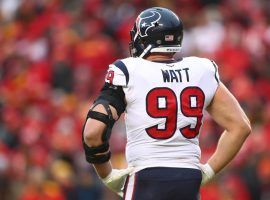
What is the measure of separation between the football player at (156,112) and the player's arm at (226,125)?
0.28 ft

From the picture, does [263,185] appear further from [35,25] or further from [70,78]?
[35,25]

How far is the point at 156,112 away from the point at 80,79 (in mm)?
7763

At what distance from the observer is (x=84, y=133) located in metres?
5.61

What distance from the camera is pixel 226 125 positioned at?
5.89 m

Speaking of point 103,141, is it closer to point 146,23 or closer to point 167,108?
point 167,108

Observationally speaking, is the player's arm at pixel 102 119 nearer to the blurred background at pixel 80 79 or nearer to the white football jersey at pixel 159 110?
the white football jersey at pixel 159 110

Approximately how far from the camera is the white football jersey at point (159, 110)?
5570 millimetres

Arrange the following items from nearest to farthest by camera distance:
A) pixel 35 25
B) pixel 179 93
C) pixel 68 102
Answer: pixel 179 93 < pixel 68 102 < pixel 35 25

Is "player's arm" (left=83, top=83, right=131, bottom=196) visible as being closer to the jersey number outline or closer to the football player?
the football player

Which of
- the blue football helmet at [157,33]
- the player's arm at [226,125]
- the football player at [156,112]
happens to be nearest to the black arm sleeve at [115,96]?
the football player at [156,112]

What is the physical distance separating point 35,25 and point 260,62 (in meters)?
3.86

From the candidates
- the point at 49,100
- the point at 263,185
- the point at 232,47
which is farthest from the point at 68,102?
the point at 263,185

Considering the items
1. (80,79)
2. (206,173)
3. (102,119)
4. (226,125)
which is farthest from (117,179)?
(80,79)

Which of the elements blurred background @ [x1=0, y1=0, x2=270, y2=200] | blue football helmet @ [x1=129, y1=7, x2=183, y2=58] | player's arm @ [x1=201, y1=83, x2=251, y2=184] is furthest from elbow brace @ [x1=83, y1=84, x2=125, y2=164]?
blurred background @ [x1=0, y1=0, x2=270, y2=200]
